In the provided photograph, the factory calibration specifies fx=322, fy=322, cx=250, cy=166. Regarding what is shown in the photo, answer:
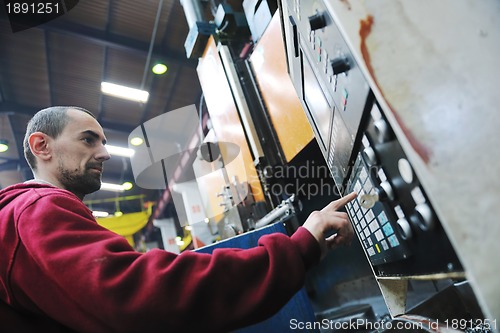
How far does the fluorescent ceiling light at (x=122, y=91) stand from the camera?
5348 millimetres

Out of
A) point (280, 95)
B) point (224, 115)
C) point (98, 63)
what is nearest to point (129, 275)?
point (280, 95)

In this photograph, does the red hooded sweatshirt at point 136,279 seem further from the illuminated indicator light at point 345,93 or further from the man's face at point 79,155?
the man's face at point 79,155

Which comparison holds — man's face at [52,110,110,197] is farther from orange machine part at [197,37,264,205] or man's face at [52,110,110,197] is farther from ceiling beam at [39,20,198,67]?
ceiling beam at [39,20,198,67]

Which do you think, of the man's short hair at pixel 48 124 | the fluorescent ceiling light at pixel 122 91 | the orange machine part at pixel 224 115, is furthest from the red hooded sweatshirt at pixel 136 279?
the fluorescent ceiling light at pixel 122 91

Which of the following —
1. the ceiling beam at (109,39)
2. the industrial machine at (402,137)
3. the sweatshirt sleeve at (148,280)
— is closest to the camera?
the industrial machine at (402,137)

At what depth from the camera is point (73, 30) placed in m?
4.73

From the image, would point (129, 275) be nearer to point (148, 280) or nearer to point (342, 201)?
point (148, 280)

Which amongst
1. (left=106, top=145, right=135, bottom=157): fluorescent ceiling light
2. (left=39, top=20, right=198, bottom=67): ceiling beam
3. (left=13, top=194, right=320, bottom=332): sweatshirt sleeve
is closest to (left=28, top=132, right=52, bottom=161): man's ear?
(left=13, top=194, right=320, bottom=332): sweatshirt sleeve

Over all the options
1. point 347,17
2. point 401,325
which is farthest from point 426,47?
point 401,325

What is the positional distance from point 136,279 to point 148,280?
2 cm

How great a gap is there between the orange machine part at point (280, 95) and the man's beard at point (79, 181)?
860mm

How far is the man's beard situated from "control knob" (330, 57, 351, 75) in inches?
35.3

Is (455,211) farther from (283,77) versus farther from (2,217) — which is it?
(283,77)

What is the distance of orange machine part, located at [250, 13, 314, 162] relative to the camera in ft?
4.84
